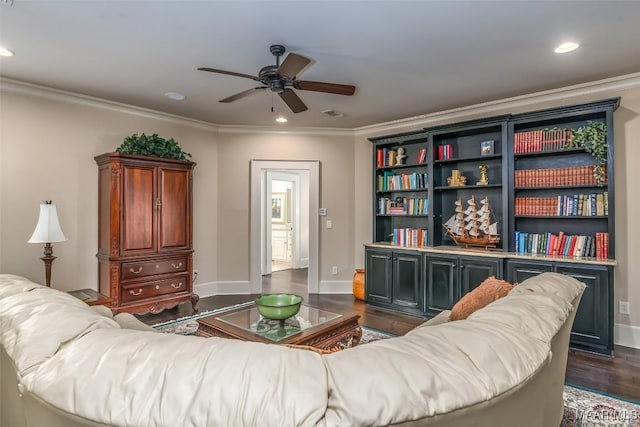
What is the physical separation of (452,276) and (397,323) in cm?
83

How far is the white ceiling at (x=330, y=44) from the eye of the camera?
2.28 metres

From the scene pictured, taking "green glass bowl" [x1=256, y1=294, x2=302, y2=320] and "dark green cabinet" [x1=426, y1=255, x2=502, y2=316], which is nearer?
"green glass bowl" [x1=256, y1=294, x2=302, y2=320]

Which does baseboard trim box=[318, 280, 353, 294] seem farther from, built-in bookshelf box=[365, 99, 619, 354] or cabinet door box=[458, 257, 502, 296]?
cabinet door box=[458, 257, 502, 296]

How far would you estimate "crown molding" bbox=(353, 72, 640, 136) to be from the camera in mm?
3449

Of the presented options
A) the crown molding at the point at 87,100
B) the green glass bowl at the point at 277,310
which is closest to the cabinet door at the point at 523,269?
the green glass bowl at the point at 277,310

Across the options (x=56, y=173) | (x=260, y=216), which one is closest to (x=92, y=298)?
(x=56, y=173)

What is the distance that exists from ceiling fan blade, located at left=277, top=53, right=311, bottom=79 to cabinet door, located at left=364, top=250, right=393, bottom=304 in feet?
9.23

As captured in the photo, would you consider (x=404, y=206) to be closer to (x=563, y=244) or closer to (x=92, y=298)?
(x=563, y=244)

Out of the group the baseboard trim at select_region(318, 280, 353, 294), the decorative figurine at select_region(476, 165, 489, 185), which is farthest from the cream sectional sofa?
the baseboard trim at select_region(318, 280, 353, 294)

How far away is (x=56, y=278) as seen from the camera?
3.87 metres

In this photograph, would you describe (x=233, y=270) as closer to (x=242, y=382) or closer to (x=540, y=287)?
(x=540, y=287)

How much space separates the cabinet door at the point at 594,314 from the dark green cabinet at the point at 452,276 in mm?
735

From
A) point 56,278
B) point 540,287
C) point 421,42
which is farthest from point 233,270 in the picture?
point 540,287

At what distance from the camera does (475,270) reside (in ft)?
12.7
